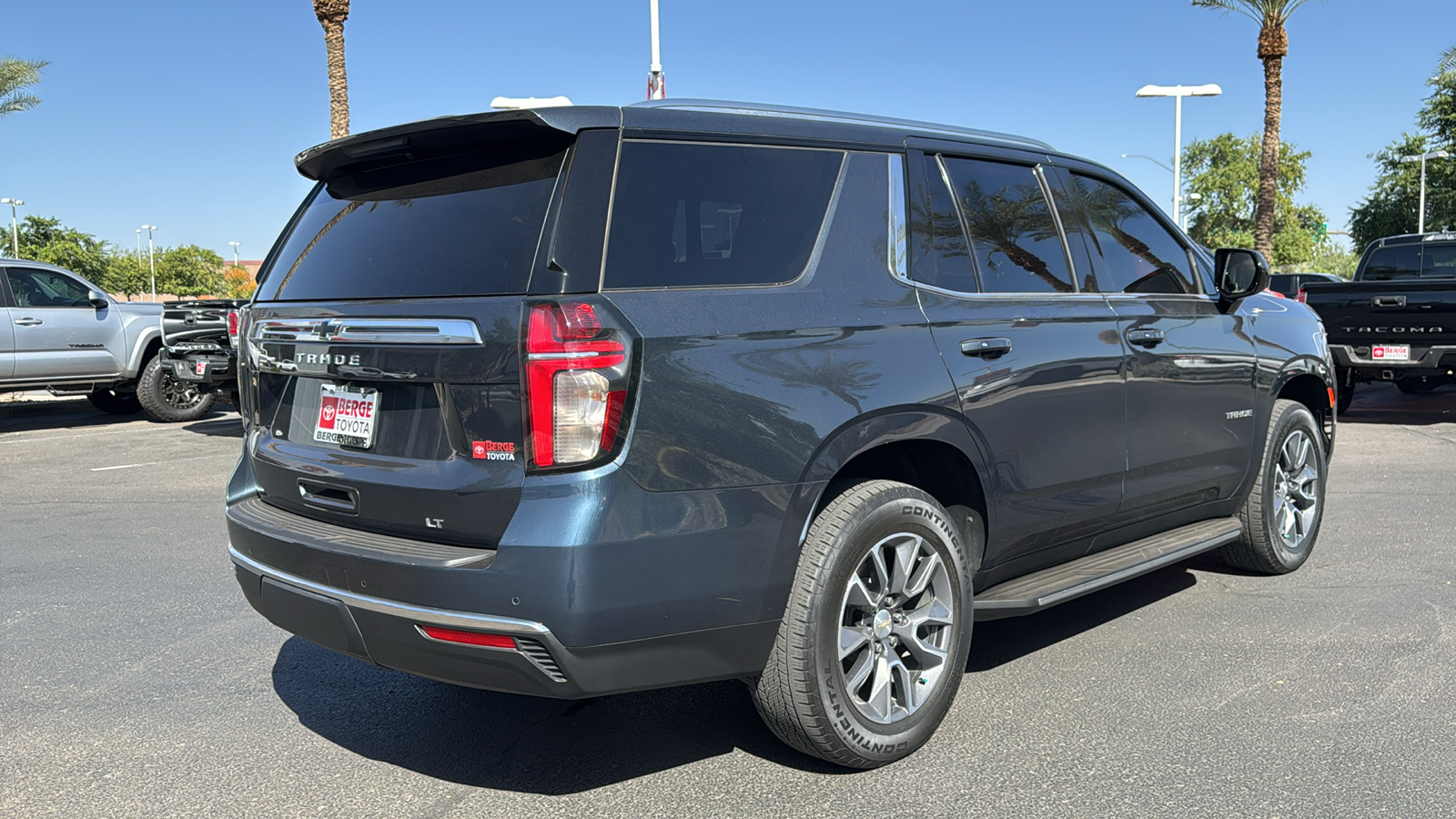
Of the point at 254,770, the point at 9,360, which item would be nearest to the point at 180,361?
the point at 9,360

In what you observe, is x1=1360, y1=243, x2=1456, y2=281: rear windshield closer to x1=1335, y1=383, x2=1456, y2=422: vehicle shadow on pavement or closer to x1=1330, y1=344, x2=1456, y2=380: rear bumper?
x1=1335, y1=383, x2=1456, y2=422: vehicle shadow on pavement

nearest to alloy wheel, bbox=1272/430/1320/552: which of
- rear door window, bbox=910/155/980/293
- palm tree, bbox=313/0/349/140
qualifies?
rear door window, bbox=910/155/980/293

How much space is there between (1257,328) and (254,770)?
4353 millimetres

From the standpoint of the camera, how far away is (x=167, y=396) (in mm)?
13578

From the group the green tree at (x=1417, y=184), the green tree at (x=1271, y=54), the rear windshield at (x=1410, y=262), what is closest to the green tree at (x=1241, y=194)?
the green tree at (x=1417, y=184)

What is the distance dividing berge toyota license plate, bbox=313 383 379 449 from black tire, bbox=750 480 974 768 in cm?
123

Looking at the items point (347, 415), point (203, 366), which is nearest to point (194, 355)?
point (203, 366)

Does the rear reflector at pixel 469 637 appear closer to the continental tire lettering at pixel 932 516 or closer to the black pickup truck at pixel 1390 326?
the continental tire lettering at pixel 932 516

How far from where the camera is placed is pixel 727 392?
2971 mm

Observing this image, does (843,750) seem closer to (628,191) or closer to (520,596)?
(520,596)

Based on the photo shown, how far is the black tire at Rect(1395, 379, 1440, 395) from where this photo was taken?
15.1 meters

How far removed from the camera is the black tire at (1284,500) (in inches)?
207

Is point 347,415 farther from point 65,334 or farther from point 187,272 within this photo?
point 187,272

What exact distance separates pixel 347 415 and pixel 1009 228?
7.54 feet
